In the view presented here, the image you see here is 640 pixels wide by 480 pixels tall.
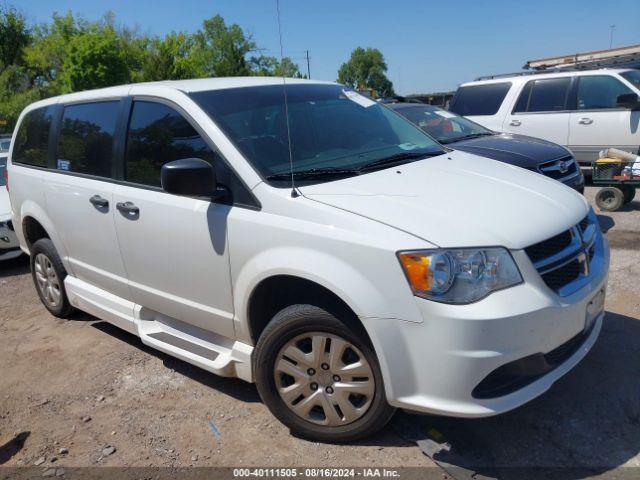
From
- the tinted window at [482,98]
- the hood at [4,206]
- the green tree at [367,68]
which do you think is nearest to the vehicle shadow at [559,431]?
the hood at [4,206]

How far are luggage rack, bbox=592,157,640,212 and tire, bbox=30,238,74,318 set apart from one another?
253 inches

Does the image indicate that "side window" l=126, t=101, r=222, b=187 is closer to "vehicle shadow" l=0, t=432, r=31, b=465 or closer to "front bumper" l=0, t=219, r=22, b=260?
"vehicle shadow" l=0, t=432, r=31, b=465

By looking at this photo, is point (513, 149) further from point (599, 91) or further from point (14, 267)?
point (14, 267)

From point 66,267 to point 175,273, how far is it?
1.70 m

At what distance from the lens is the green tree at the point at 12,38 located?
3622 centimetres

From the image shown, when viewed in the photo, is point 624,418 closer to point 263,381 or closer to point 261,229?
point 263,381

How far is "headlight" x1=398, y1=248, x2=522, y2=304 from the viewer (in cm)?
239

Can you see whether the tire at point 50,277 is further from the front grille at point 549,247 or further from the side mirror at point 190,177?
the front grille at point 549,247

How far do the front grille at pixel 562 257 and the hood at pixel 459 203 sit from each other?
0.15 feet

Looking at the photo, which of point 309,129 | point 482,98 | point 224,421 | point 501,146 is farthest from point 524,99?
point 224,421

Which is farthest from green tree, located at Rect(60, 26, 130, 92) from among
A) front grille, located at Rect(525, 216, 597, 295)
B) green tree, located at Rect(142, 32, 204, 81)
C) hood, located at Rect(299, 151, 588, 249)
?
front grille, located at Rect(525, 216, 597, 295)

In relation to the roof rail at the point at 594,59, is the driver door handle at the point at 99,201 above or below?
below

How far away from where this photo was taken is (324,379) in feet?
9.36

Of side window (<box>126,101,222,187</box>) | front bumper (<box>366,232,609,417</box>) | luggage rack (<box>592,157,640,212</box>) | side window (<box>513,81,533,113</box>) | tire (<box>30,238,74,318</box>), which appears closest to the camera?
front bumper (<box>366,232,609,417</box>)
